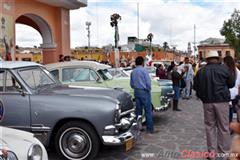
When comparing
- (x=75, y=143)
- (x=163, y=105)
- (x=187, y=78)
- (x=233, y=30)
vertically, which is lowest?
(x=75, y=143)

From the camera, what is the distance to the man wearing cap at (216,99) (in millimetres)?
6023

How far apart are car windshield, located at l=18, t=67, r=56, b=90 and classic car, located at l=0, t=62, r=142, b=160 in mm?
30

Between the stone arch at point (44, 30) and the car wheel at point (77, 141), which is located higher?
the stone arch at point (44, 30)

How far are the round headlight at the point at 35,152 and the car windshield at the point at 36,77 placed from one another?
2.63 meters

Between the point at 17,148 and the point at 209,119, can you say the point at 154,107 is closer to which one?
the point at 209,119

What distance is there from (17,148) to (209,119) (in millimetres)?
3379

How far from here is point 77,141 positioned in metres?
6.37

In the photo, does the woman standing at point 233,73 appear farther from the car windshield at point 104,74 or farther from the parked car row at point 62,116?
the car windshield at point 104,74

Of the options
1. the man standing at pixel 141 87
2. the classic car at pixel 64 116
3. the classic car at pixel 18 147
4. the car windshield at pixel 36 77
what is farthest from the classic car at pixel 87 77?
the classic car at pixel 18 147

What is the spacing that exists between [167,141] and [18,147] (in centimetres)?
454

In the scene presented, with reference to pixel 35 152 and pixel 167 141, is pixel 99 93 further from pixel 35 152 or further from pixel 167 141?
pixel 35 152

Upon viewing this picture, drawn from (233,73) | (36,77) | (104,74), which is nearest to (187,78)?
(104,74)

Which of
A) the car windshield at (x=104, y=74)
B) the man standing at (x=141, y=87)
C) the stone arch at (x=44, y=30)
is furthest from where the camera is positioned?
the stone arch at (x=44, y=30)

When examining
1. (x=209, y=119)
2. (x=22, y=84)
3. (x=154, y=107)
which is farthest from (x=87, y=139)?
(x=154, y=107)
